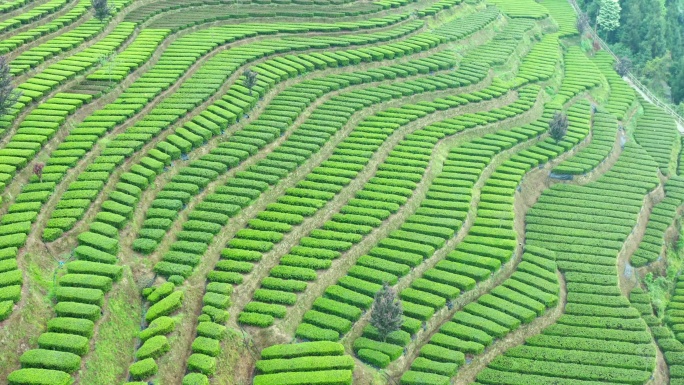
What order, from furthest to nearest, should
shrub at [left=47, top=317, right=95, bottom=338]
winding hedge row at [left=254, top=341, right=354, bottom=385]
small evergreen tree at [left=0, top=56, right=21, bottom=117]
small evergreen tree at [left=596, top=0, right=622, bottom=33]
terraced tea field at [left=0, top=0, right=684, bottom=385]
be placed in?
1. small evergreen tree at [left=596, top=0, right=622, bottom=33]
2. small evergreen tree at [left=0, top=56, right=21, bottom=117]
3. terraced tea field at [left=0, top=0, right=684, bottom=385]
4. winding hedge row at [left=254, top=341, right=354, bottom=385]
5. shrub at [left=47, top=317, right=95, bottom=338]

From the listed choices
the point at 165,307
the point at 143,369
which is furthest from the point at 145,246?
the point at 143,369

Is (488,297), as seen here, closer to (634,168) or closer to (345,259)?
(345,259)

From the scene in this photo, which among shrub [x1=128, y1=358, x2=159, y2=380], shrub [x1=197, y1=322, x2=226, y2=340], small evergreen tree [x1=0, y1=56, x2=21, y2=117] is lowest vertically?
shrub [x1=197, y1=322, x2=226, y2=340]

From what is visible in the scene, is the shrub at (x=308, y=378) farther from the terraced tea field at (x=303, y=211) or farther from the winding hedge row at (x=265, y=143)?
the winding hedge row at (x=265, y=143)

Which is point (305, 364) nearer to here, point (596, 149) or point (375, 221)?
point (375, 221)

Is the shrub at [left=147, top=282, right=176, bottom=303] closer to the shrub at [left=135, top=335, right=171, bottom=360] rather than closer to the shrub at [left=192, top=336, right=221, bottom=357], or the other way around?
the shrub at [left=135, top=335, right=171, bottom=360]

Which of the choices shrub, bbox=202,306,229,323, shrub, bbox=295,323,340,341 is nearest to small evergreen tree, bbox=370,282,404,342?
shrub, bbox=295,323,340,341

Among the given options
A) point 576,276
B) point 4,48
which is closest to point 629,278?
point 576,276
